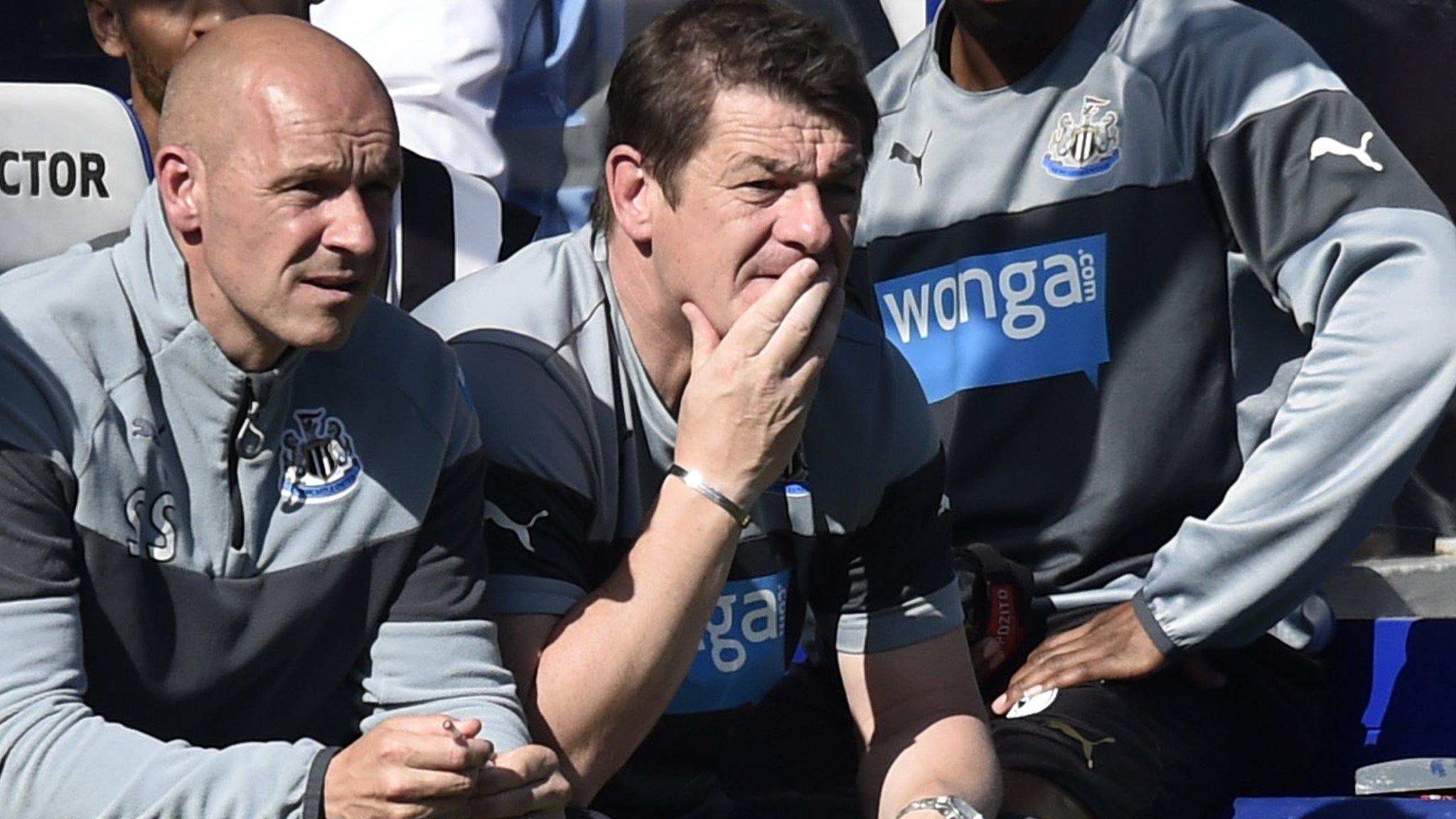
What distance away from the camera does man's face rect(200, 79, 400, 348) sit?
210 cm

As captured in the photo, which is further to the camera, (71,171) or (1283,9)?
(1283,9)

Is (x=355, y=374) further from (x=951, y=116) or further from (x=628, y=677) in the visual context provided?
(x=951, y=116)

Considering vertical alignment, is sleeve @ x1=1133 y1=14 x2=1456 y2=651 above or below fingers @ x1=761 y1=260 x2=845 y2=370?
below

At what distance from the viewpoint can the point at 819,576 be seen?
2.65 m

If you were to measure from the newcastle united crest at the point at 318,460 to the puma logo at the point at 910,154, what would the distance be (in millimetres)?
1398

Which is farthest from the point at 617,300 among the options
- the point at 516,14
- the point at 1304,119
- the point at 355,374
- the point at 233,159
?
the point at 516,14

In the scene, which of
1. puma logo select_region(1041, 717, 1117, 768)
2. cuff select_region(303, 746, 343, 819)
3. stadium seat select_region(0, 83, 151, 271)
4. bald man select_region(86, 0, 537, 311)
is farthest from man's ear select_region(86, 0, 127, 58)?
puma logo select_region(1041, 717, 1117, 768)

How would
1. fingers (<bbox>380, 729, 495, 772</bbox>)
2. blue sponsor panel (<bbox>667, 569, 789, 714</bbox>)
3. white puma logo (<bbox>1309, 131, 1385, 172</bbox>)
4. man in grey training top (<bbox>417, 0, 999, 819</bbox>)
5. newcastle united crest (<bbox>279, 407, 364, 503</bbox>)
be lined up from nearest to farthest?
fingers (<bbox>380, 729, 495, 772</bbox>)
newcastle united crest (<bbox>279, 407, 364, 503</bbox>)
man in grey training top (<bbox>417, 0, 999, 819</bbox>)
blue sponsor panel (<bbox>667, 569, 789, 714</bbox>)
white puma logo (<bbox>1309, 131, 1385, 172</bbox>)

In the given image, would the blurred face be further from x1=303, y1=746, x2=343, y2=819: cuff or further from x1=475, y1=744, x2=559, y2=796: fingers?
x1=303, y1=746, x2=343, y2=819: cuff

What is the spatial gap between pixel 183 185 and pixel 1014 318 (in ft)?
4.81

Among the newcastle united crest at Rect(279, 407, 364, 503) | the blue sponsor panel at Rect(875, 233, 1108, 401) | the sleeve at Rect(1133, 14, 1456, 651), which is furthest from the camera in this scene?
the blue sponsor panel at Rect(875, 233, 1108, 401)

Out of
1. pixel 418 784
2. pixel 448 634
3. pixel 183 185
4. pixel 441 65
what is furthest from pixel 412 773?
pixel 441 65

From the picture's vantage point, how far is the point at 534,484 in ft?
7.73

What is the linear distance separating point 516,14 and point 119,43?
97 centimetres
